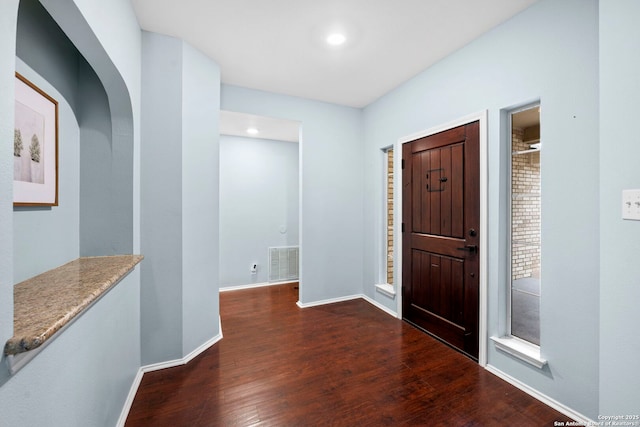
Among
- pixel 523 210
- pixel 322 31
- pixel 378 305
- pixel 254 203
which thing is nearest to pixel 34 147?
pixel 322 31

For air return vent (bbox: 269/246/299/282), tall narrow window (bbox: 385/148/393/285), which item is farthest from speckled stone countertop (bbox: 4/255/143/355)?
air return vent (bbox: 269/246/299/282)

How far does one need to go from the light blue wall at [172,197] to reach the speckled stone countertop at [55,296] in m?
0.53

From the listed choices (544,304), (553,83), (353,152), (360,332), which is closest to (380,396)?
(360,332)

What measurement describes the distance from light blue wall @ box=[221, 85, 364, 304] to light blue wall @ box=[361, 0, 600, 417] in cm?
170

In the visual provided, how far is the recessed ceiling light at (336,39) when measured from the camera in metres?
2.16

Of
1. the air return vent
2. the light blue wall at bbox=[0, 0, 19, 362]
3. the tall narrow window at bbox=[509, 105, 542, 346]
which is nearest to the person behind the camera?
the light blue wall at bbox=[0, 0, 19, 362]

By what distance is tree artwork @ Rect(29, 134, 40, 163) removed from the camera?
1.22 m

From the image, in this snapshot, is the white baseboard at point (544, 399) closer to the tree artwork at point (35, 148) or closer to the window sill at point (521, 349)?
the window sill at point (521, 349)

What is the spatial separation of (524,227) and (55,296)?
2.82m

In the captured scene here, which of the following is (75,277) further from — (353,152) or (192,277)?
(353,152)

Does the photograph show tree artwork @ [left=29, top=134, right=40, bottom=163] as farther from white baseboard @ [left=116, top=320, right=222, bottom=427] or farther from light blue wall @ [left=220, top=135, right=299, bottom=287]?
light blue wall @ [left=220, top=135, right=299, bottom=287]

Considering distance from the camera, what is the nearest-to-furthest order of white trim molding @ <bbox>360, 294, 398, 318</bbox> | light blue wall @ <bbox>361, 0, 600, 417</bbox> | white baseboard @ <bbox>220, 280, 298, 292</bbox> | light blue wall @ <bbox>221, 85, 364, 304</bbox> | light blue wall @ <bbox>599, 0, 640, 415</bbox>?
light blue wall @ <bbox>599, 0, 640, 415</bbox> < light blue wall @ <bbox>361, 0, 600, 417</bbox> < white trim molding @ <bbox>360, 294, 398, 318</bbox> < light blue wall @ <bbox>221, 85, 364, 304</bbox> < white baseboard @ <bbox>220, 280, 298, 292</bbox>

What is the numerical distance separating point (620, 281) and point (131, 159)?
2.90 meters

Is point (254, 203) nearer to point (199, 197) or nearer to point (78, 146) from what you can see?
point (199, 197)
